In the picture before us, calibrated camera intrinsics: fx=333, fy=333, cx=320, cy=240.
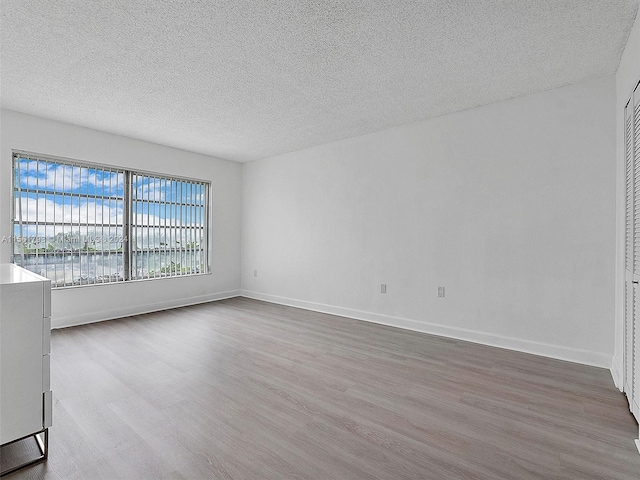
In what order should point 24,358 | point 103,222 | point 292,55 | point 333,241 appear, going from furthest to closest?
point 333,241, point 103,222, point 292,55, point 24,358

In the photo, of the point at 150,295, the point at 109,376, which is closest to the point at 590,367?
the point at 109,376

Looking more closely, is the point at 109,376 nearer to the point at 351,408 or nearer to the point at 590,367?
the point at 351,408

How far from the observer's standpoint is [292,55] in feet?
8.71

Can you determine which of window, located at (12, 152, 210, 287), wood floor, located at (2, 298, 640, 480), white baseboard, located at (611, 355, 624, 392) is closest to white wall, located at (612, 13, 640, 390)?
white baseboard, located at (611, 355, 624, 392)

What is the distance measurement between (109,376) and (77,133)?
10.7 feet

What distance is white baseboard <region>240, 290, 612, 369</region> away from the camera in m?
3.06

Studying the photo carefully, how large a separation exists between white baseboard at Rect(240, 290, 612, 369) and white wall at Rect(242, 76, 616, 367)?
13mm

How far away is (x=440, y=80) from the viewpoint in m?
3.08

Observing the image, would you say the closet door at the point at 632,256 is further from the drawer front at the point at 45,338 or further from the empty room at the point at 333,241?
the drawer front at the point at 45,338

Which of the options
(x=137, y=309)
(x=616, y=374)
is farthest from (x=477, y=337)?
(x=137, y=309)

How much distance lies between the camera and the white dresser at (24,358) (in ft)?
5.19

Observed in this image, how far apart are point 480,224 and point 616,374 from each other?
5.60 feet

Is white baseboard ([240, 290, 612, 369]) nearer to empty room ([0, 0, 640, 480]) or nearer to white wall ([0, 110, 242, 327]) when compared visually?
empty room ([0, 0, 640, 480])

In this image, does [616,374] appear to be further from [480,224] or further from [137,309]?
[137,309]
